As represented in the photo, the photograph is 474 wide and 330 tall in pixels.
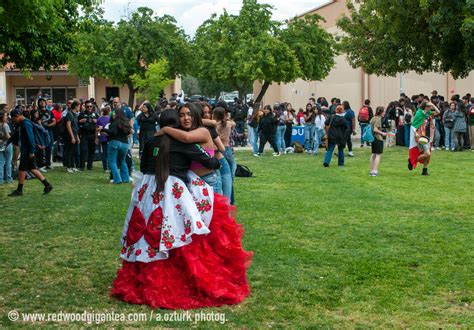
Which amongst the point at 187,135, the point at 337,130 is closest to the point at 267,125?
the point at 337,130

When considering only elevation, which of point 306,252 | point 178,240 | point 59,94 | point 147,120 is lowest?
point 306,252

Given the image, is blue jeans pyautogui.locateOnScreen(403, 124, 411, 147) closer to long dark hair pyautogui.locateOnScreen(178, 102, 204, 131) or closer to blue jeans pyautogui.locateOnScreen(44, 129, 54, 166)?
blue jeans pyautogui.locateOnScreen(44, 129, 54, 166)

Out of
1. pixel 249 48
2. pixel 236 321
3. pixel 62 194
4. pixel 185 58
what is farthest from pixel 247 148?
→ pixel 236 321

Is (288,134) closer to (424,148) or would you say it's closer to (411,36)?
(411,36)

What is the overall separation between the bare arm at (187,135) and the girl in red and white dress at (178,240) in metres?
0.06

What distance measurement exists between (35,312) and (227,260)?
69.6 inches

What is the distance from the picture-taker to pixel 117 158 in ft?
54.6

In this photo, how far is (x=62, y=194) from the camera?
14.8 metres

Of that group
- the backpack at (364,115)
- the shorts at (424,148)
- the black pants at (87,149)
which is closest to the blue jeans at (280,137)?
the backpack at (364,115)

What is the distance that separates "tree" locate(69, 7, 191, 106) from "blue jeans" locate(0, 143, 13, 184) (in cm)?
2647

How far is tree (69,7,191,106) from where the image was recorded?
44219mm

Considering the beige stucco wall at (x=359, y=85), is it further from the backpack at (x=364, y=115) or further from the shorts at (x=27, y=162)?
the shorts at (x=27, y=162)

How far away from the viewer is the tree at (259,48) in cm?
3808

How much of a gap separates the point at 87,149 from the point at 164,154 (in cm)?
1391
